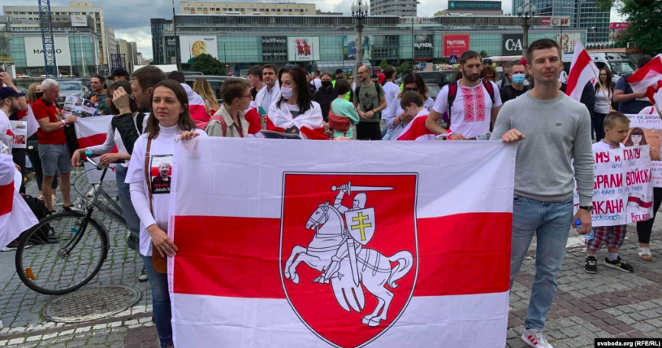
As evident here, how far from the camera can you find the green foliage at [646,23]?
4341 centimetres

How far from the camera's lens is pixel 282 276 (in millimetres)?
3010

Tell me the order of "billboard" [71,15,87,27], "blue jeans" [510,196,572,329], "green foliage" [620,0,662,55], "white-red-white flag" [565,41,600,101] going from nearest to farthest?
"blue jeans" [510,196,572,329]
"white-red-white flag" [565,41,600,101]
"green foliage" [620,0,662,55]
"billboard" [71,15,87,27]

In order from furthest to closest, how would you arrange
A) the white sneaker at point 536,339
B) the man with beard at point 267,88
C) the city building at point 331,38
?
1. the city building at point 331,38
2. the man with beard at point 267,88
3. the white sneaker at point 536,339

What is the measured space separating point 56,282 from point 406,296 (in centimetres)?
381

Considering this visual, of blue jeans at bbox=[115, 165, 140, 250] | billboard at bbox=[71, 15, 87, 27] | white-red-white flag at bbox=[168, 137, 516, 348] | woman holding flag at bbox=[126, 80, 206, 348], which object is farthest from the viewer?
billboard at bbox=[71, 15, 87, 27]

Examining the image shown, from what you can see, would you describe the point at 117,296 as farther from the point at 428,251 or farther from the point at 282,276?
the point at 428,251

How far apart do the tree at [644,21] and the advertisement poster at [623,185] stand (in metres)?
44.5

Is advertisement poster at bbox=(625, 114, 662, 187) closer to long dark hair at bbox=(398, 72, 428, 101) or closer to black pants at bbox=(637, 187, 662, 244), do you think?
black pants at bbox=(637, 187, 662, 244)

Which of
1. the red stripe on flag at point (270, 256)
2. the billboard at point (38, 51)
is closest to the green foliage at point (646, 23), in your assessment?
the red stripe on flag at point (270, 256)

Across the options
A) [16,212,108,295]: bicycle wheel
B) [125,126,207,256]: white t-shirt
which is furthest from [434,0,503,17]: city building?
[125,126,207,256]: white t-shirt

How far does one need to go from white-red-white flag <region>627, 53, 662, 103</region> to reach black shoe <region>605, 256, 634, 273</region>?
2121 millimetres

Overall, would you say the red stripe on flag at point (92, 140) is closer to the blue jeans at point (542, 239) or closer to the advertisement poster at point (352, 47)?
the blue jeans at point (542, 239)

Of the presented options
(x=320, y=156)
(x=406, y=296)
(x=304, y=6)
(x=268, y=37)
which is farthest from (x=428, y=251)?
(x=304, y=6)

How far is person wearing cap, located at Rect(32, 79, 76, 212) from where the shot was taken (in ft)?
24.5
